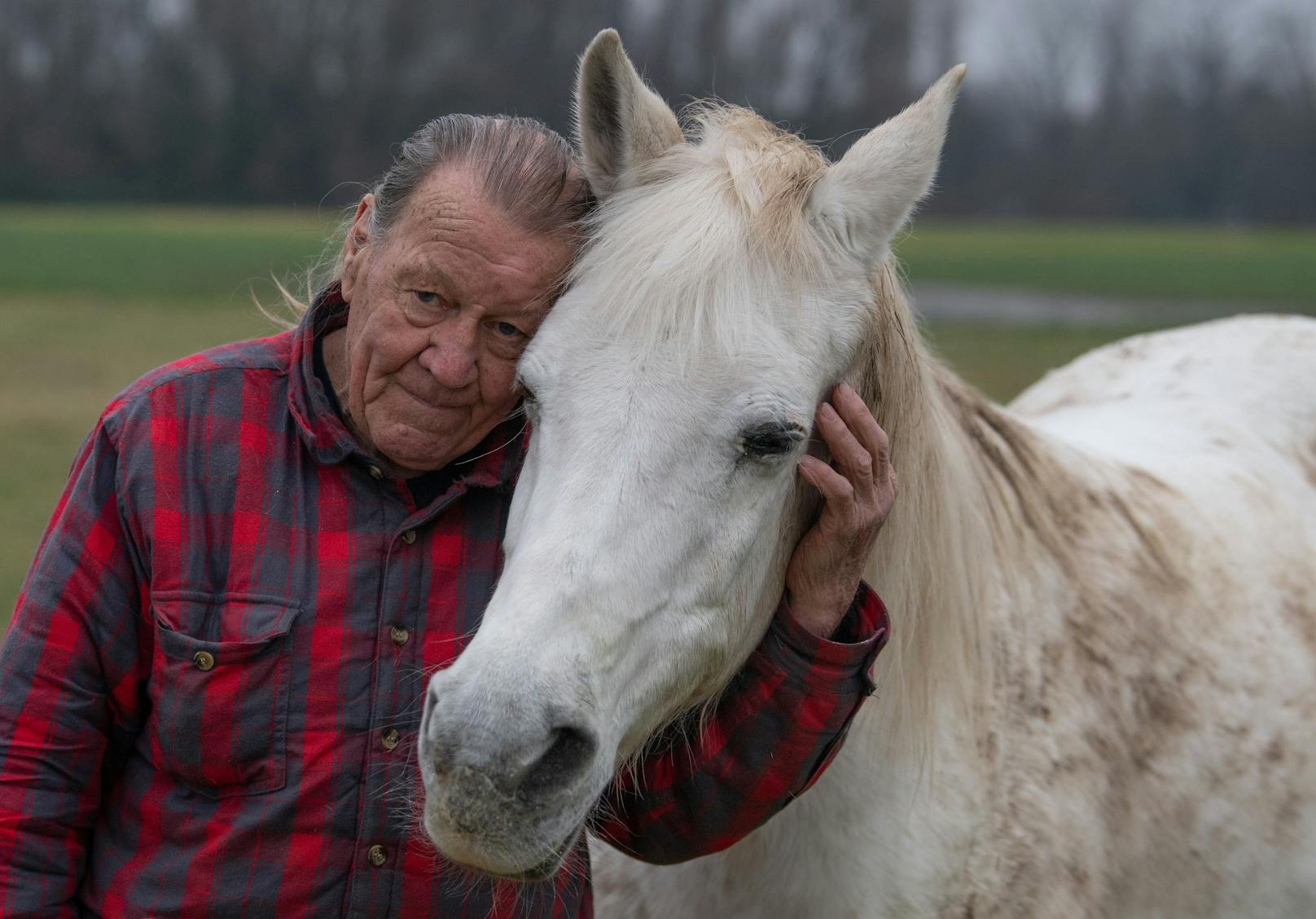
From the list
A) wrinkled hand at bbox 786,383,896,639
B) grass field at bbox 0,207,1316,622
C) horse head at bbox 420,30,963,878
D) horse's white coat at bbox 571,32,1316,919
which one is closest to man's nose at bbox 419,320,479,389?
horse head at bbox 420,30,963,878

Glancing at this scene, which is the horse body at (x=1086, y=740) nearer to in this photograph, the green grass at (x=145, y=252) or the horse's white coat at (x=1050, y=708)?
the horse's white coat at (x=1050, y=708)

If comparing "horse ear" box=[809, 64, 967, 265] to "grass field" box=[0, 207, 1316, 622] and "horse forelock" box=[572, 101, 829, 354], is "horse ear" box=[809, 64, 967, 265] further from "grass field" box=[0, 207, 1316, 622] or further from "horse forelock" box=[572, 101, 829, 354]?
"grass field" box=[0, 207, 1316, 622]

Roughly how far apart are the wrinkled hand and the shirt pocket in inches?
30.3

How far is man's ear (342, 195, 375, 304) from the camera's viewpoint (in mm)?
2164

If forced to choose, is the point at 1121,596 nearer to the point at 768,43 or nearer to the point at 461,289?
the point at 461,289

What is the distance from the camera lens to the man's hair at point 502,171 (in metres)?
2.05

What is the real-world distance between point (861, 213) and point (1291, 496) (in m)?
1.91

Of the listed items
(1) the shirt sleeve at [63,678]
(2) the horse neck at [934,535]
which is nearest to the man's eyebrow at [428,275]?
(1) the shirt sleeve at [63,678]

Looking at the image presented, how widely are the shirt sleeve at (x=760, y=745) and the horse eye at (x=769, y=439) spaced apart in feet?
0.98

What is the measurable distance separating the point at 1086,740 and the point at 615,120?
4.61 ft

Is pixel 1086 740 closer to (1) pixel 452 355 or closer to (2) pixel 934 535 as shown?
(2) pixel 934 535

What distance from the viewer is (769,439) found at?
1866 mm

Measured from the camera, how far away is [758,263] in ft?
6.42

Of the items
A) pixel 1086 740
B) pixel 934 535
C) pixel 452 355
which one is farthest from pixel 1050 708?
pixel 452 355
